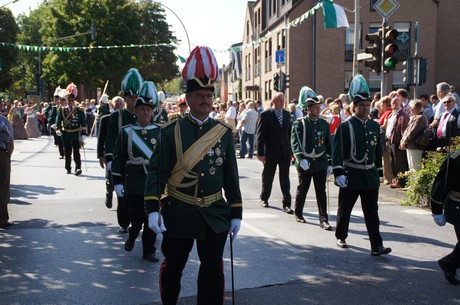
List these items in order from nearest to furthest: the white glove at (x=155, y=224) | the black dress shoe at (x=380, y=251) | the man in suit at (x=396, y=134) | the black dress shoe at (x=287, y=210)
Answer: the white glove at (x=155, y=224) < the black dress shoe at (x=380, y=251) < the black dress shoe at (x=287, y=210) < the man in suit at (x=396, y=134)

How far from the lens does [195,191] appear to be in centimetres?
439

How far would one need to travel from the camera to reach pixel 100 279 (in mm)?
6031

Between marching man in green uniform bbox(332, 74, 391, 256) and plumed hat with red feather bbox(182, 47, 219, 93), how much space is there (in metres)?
3.16

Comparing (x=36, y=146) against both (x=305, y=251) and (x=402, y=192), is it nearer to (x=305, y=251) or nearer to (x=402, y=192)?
(x=402, y=192)

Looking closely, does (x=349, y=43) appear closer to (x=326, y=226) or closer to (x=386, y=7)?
(x=386, y=7)

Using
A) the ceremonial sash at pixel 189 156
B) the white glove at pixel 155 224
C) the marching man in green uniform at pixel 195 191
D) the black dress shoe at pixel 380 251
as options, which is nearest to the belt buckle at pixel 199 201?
the marching man in green uniform at pixel 195 191

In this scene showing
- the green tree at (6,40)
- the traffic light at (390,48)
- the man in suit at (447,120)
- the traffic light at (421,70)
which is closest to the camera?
the man in suit at (447,120)

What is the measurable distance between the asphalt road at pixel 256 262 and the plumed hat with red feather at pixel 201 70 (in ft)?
6.79

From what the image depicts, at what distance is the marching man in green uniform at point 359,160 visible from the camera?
7.13 metres

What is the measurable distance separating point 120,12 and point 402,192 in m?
46.8

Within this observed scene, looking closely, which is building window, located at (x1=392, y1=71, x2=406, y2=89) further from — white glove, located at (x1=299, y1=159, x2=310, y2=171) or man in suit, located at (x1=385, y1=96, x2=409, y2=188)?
white glove, located at (x1=299, y1=159, x2=310, y2=171)

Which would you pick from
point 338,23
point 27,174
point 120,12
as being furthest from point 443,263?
point 120,12

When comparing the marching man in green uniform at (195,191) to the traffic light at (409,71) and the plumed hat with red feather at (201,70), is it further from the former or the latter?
the traffic light at (409,71)

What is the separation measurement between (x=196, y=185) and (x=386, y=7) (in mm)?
11488
